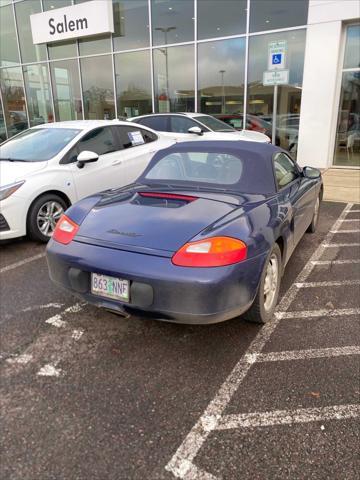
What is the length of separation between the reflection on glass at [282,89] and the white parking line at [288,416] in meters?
10.3

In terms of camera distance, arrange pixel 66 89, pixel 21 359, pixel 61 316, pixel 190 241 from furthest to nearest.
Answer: pixel 66 89, pixel 61 316, pixel 21 359, pixel 190 241

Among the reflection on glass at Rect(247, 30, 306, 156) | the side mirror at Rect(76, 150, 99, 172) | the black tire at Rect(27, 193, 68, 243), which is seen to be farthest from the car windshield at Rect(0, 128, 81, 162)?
the reflection on glass at Rect(247, 30, 306, 156)

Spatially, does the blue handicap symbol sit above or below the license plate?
above

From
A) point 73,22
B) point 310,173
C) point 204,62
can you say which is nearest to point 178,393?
point 310,173

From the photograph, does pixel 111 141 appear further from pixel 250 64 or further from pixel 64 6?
pixel 64 6

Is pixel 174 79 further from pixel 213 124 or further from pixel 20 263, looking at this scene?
pixel 20 263

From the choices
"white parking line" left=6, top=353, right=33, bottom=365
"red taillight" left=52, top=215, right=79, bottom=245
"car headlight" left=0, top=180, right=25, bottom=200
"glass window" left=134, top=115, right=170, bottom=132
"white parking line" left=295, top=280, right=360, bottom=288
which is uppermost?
"glass window" left=134, top=115, right=170, bottom=132

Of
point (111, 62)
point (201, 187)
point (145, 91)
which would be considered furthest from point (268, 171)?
point (111, 62)

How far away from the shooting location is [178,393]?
2.48 metres

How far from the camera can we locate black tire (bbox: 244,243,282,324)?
2930 millimetres

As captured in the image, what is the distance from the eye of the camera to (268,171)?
3.52 meters

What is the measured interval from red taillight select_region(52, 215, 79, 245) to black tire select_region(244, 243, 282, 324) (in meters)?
1.45

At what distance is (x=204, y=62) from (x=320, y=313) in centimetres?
1087

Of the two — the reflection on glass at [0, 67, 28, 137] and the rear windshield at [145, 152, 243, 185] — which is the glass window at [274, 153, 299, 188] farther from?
the reflection on glass at [0, 67, 28, 137]
